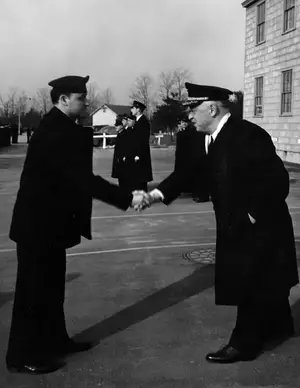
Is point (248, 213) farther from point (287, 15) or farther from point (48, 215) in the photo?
point (287, 15)

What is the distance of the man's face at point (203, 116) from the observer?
414 centimetres

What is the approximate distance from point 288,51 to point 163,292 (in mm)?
21580

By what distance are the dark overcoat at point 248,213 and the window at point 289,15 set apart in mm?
22616

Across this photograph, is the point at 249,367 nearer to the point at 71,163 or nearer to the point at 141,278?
the point at 71,163

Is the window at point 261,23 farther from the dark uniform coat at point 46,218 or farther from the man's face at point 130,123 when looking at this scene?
the dark uniform coat at point 46,218

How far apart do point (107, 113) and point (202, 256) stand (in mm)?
119349

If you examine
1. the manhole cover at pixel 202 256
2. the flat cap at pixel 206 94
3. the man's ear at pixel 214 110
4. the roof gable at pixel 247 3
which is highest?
the roof gable at pixel 247 3

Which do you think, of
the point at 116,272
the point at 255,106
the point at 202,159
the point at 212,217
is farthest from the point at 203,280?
the point at 255,106

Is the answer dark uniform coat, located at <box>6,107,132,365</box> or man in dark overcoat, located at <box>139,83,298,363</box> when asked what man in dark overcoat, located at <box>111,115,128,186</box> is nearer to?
man in dark overcoat, located at <box>139,83,298,363</box>

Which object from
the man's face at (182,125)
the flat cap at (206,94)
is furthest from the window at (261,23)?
the flat cap at (206,94)

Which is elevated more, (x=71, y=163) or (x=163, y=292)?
(x=71, y=163)

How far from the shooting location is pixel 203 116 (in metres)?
4.16

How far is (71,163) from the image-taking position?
3857 millimetres

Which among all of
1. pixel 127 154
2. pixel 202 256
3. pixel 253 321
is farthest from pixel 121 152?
pixel 253 321
